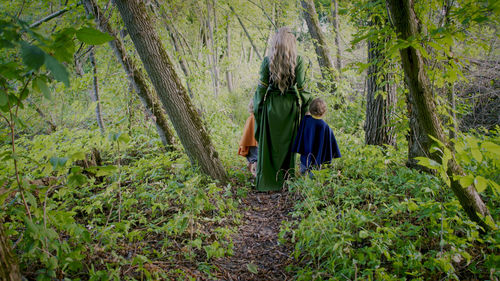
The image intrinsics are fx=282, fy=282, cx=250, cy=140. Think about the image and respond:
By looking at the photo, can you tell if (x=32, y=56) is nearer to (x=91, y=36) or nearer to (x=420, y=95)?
(x=91, y=36)

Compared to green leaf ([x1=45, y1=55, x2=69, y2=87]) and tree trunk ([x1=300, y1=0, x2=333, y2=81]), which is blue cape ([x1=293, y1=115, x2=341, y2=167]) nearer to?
green leaf ([x1=45, y1=55, x2=69, y2=87])

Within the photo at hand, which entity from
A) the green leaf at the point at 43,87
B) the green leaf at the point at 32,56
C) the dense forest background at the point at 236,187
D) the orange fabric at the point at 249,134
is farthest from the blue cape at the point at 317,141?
the green leaf at the point at 32,56

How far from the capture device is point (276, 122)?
14.4ft

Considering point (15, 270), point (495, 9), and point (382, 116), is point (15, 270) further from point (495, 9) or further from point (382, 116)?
point (382, 116)

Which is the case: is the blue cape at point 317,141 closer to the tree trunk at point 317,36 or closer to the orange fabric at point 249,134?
the orange fabric at point 249,134

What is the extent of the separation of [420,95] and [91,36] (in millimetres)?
2384

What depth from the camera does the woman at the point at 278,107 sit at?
409cm

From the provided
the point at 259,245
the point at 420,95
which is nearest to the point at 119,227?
the point at 259,245

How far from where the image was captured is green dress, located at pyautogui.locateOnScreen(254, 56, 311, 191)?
4305 mm

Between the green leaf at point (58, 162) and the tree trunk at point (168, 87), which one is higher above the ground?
the tree trunk at point (168, 87)

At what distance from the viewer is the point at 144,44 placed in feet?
11.9

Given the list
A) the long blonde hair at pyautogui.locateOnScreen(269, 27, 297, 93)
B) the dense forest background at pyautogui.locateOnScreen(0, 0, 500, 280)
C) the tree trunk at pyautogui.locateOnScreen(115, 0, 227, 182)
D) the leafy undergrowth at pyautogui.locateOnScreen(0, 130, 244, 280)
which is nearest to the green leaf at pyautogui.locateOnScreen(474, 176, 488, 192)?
the dense forest background at pyautogui.locateOnScreen(0, 0, 500, 280)

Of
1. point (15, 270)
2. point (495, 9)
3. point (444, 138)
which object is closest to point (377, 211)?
point (444, 138)

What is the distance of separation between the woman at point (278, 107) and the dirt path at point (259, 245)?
475 mm
